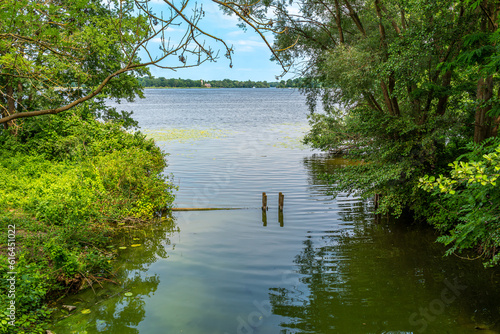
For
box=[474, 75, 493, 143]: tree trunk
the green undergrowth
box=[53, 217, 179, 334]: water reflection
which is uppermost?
box=[474, 75, 493, 143]: tree trunk

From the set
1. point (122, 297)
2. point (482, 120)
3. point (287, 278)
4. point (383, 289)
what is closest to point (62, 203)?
point (122, 297)

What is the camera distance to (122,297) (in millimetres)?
8242

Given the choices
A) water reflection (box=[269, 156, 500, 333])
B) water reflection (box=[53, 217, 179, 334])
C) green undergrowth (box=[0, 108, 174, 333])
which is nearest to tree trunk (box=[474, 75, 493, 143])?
water reflection (box=[269, 156, 500, 333])

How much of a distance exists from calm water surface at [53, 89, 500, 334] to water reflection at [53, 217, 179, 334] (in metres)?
0.03

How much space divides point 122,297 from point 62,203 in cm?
308

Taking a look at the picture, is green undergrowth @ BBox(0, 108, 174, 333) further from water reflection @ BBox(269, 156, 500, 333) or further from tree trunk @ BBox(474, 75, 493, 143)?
tree trunk @ BBox(474, 75, 493, 143)

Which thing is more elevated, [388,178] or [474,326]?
[388,178]

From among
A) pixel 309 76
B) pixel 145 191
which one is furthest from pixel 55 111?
pixel 309 76

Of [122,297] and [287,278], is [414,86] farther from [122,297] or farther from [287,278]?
[122,297]

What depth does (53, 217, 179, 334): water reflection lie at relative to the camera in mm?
7113

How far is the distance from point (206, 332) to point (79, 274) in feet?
10.5

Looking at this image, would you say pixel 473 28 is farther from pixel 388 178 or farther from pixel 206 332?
pixel 206 332

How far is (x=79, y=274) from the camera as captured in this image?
8266mm

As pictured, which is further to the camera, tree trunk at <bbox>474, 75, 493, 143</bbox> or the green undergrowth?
tree trunk at <bbox>474, 75, 493, 143</bbox>
